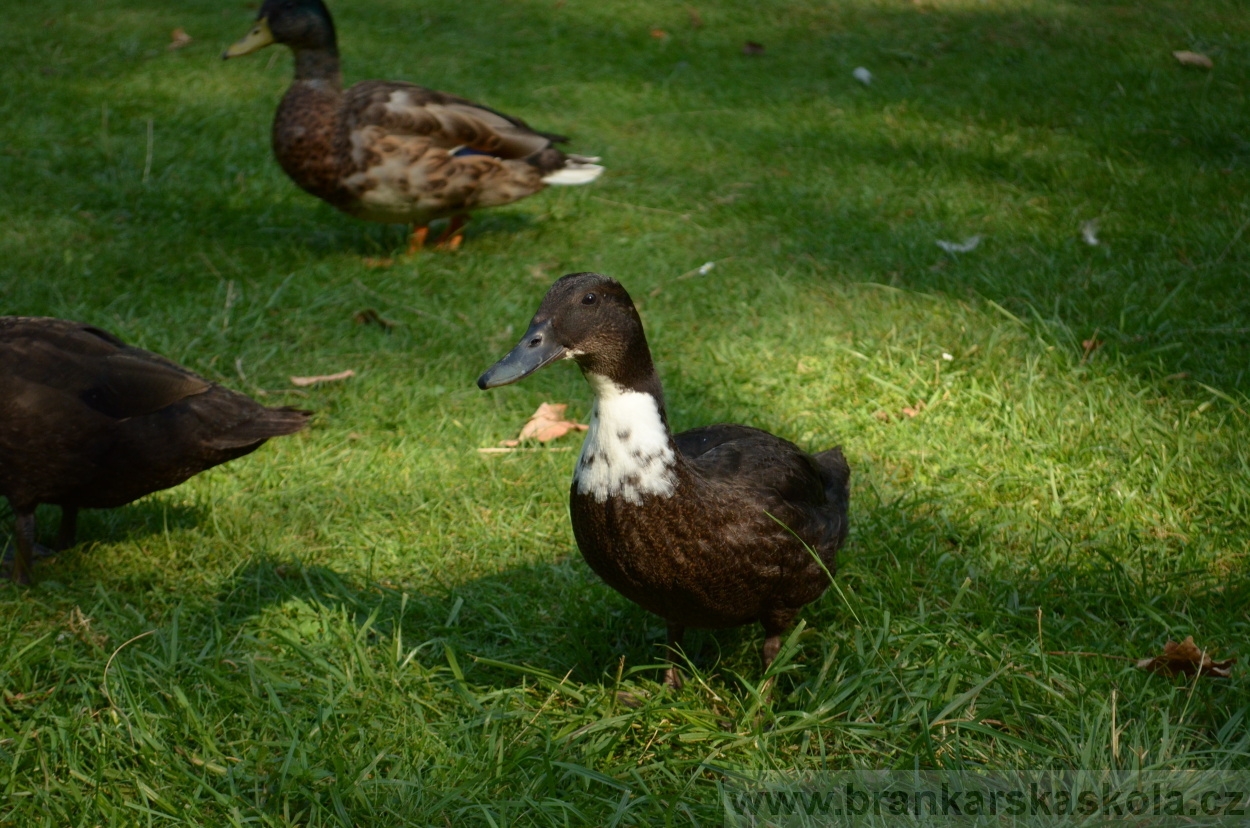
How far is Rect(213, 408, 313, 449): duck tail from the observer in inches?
136

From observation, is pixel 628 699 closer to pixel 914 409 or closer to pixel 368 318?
pixel 914 409

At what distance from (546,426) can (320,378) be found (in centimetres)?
107

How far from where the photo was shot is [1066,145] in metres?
6.32

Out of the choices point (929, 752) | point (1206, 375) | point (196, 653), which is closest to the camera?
point (929, 752)

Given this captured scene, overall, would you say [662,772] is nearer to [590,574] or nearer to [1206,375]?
[590,574]

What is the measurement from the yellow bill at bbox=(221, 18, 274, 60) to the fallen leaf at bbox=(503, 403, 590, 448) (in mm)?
3134

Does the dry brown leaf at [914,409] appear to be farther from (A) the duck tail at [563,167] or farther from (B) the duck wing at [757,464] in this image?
(A) the duck tail at [563,167]

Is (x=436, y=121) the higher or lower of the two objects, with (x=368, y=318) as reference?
higher

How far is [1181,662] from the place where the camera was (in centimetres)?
270

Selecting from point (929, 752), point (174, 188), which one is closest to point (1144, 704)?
point (929, 752)

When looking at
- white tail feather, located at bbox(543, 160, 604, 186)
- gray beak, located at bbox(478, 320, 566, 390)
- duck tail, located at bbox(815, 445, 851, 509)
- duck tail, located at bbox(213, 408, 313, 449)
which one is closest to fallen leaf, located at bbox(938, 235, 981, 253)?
white tail feather, located at bbox(543, 160, 604, 186)

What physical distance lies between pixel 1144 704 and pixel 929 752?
24.3 inches

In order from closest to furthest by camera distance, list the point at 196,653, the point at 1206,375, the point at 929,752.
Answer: the point at 929,752, the point at 196,653, the point at 1206,375

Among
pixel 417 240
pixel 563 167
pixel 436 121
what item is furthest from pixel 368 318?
pixel 563 167
